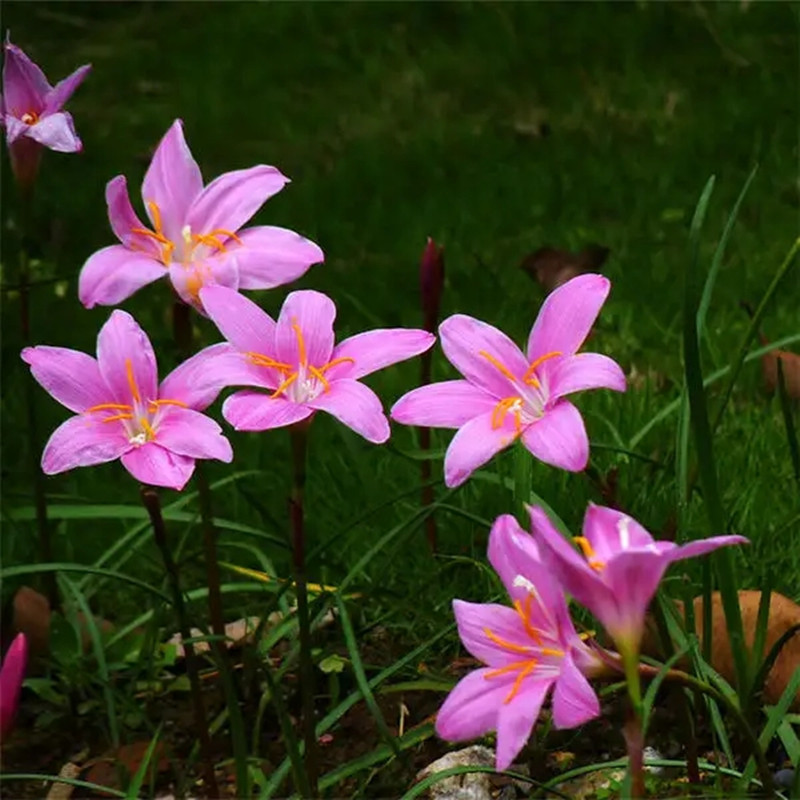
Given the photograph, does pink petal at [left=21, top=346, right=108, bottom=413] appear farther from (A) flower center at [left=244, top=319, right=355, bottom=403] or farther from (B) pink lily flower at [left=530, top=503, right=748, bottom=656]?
(B) pink lily flower at [left=530, top=503, right=748, bottom=656]

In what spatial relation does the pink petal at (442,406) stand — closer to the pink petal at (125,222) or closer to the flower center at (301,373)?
the flower center at (301,373)

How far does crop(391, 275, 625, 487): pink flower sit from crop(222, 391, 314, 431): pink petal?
0.09 m

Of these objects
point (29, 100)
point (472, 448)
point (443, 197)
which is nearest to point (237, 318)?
point (472, 448)

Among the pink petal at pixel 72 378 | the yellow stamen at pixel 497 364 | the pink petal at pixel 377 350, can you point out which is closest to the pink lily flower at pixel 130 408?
the pink petal at pixel 72 378

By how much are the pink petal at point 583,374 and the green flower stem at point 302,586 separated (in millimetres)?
221

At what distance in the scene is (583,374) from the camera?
3.94ft

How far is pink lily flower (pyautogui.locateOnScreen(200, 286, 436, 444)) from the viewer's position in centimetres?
126

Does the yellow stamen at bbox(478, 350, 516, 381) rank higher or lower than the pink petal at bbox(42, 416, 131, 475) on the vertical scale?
higher

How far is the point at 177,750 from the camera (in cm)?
191

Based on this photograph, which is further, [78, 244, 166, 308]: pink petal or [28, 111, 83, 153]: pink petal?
[28, 111, 83, 153]: pink petal

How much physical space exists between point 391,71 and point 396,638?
3.12 metres

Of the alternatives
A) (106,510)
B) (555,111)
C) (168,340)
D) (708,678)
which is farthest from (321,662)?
(555,111)

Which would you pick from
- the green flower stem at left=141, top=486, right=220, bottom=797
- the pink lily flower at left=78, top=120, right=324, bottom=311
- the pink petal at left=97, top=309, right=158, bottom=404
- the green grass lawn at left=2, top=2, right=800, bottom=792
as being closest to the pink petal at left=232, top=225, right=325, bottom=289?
the pink lily flower at left=78, top=120, right=324, bottom=311

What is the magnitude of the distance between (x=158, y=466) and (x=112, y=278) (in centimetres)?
20
